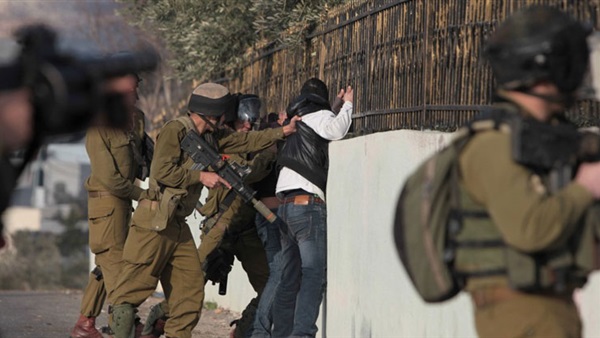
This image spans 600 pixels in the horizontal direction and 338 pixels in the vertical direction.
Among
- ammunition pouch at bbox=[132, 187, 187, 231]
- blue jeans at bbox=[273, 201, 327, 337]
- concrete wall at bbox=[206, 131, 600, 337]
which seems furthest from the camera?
blue jeans at bbox=[273, 201, 327, 337]

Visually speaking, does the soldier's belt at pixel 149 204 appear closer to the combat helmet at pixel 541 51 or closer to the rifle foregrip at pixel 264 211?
the rifle foregrip at pixel 264 211

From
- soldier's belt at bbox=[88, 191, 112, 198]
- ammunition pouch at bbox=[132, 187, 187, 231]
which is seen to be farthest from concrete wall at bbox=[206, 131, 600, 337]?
soldier's belt at bbox=[88, 191, 112, 198]

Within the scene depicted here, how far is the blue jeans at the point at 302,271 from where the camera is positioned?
33.6 feet

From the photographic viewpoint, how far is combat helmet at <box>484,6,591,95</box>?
15.1 ft

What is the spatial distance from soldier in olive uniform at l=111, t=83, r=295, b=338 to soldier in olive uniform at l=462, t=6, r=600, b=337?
519cm

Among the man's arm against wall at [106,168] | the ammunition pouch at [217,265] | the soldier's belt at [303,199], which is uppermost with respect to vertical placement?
the man's arm against wall at [106,168]

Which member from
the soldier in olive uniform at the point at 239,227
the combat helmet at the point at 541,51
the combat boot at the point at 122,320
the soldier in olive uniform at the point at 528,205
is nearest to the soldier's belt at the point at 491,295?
the soldier in olive uniform at the point at 528,205

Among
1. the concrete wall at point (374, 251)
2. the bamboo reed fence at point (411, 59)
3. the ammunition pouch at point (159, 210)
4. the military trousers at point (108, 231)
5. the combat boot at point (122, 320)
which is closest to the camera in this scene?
the bamboo reed fence at point (411, 59)

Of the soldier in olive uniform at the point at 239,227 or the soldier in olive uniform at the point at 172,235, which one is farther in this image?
the soldier in olive uniform at the point at 239,227

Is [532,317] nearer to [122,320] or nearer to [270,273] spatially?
[122,320]

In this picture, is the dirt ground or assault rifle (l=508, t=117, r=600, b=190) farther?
the dirt ground

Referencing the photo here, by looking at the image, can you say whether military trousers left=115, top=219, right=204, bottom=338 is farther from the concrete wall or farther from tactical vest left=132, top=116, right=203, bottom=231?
the concrete wall

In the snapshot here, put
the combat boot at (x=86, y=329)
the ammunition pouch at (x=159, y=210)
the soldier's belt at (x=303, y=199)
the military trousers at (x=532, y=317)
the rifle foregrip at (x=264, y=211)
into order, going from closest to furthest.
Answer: the military trousers at (x=532, y=317), the ammunition pouch at (x=159, y=210), the soldier's belt at (x=303, y=199), the rifle foregrip at (x=264, y=211), the combat boot at (x=86, y=329)

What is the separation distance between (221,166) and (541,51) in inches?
229
